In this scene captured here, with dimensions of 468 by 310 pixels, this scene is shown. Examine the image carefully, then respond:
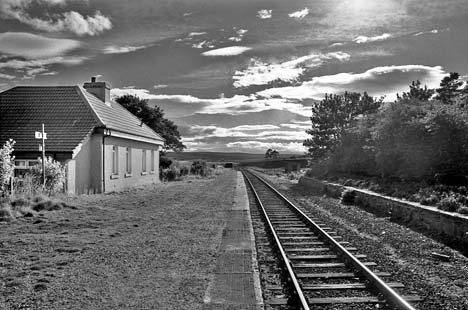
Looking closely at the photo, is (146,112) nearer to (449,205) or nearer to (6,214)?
(6,214)

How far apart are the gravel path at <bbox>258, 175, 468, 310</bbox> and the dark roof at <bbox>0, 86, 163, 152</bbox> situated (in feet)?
37.6

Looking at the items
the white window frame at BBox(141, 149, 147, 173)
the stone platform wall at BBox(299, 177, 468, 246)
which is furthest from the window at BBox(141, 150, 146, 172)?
the stone platform wall at BBox(299, 177, 468, 246)

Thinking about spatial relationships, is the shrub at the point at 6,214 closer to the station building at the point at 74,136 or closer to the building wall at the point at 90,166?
the station building at the point at 74,136

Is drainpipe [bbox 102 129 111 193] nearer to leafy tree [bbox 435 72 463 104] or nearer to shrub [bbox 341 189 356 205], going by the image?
shrub [bbox 341 189 356 205]

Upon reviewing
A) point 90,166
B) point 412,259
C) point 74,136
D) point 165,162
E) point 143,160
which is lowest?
point 412,259

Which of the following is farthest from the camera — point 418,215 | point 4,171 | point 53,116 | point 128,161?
point 128,161

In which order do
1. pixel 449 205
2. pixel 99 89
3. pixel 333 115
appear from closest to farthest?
1. pixel 449 205
2. pixel 99 89
3. pixel 333 115

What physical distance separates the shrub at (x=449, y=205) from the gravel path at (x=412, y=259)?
104cm

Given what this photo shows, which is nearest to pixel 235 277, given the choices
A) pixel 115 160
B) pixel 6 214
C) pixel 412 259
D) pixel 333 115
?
pixel 412 259

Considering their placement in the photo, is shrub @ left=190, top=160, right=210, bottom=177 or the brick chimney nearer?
the brick chimney

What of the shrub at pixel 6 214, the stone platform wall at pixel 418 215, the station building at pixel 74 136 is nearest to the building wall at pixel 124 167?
the station building at pixel 74 136

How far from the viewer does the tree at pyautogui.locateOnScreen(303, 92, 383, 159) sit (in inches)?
1470

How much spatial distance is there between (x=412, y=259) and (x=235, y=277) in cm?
351

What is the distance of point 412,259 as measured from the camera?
7.62 meters
